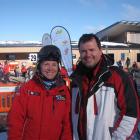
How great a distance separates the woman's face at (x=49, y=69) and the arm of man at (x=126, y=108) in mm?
715

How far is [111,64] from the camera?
3.15 m

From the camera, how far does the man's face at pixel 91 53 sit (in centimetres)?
318

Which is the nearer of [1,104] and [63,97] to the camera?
[63,97]

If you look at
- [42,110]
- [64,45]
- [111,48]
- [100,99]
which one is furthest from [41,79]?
Result: [111,48]

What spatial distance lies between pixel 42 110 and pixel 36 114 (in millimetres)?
67

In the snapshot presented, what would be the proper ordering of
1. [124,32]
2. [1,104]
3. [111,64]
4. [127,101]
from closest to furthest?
1. [127,101]
2. [111,64]
3. [1,104]
4. [124,32]

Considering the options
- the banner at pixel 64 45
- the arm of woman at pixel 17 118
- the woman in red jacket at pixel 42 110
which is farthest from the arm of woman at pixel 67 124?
the banner at pixel 64 45

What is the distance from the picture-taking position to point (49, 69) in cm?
336

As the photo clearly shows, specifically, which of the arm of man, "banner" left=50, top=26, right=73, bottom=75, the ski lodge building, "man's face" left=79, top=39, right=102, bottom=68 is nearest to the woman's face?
"man's face" left=79, top=39, right=102, bottom=68

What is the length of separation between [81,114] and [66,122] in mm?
243

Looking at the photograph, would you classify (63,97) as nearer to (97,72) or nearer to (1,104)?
(97,72)

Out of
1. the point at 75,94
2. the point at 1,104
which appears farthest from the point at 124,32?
the point at 75,94

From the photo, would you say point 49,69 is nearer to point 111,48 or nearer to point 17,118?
point 17,118

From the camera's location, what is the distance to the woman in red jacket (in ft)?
10.5
